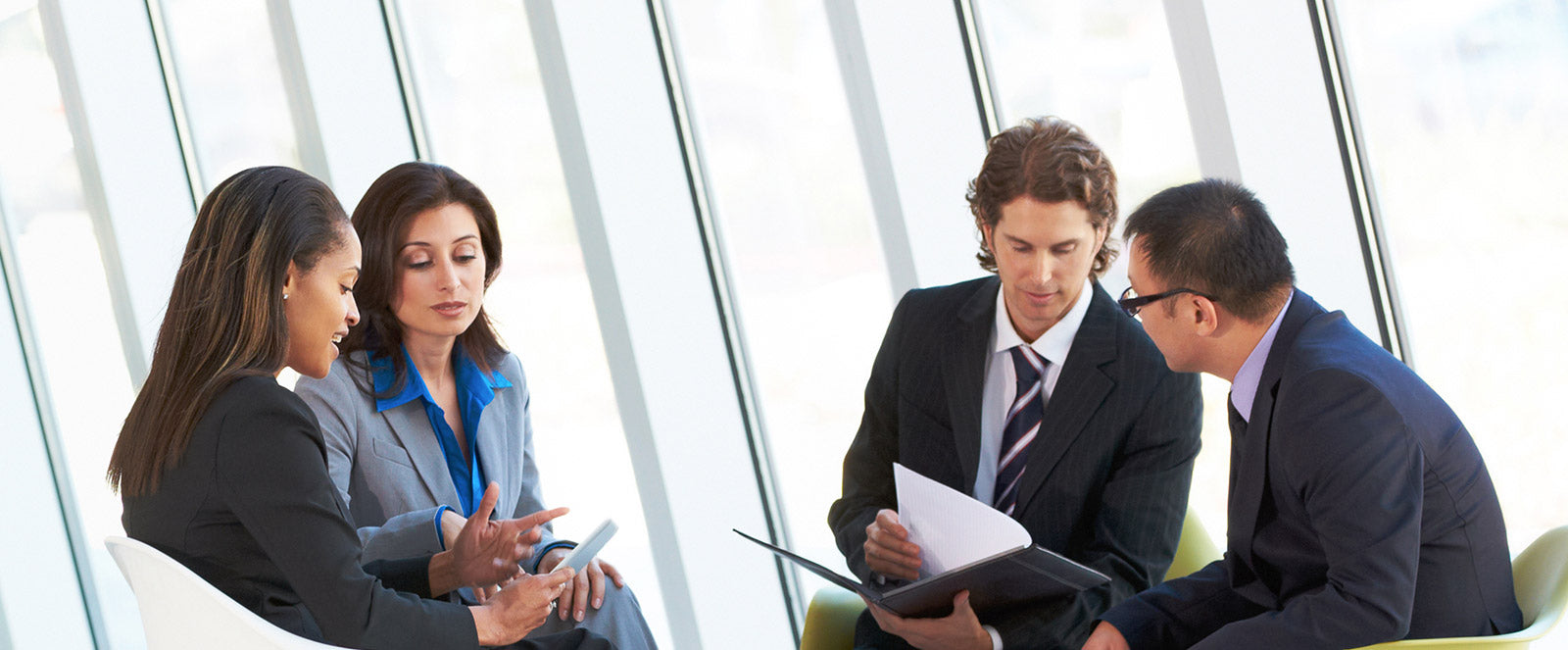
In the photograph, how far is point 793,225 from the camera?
3678mm

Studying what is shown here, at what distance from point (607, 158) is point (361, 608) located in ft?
6.87

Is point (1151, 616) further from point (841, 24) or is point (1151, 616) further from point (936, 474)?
point (841, 24)

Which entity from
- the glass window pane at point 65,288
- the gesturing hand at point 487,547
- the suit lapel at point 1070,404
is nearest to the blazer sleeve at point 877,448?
the suit lapel at point 1070,404

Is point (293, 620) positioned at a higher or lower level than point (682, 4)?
lower

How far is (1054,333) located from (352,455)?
140 cm

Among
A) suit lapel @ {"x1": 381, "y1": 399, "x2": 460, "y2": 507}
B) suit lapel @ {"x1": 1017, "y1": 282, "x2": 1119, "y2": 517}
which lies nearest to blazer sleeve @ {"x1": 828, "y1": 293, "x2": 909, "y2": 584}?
suit lapel @ {"x1": 1017, "y1": 282, "x2": 1119, "y2": 517}

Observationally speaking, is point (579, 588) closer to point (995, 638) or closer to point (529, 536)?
point (529, 536)

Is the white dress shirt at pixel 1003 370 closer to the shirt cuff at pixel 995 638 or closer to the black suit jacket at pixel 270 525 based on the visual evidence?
the shirt cuff at pixel 995 638

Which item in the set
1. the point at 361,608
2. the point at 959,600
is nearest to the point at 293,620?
the point at 361,608

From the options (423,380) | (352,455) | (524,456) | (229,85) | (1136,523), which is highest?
(229,85)

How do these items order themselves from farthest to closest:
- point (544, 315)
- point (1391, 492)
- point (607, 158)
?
point (544, 315) → point (607, 158) → point (1391, 492)

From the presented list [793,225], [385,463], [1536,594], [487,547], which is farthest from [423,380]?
[1536,594]

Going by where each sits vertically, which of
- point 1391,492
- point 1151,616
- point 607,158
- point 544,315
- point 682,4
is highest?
point 682,4

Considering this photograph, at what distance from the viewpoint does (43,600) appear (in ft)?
16.5
